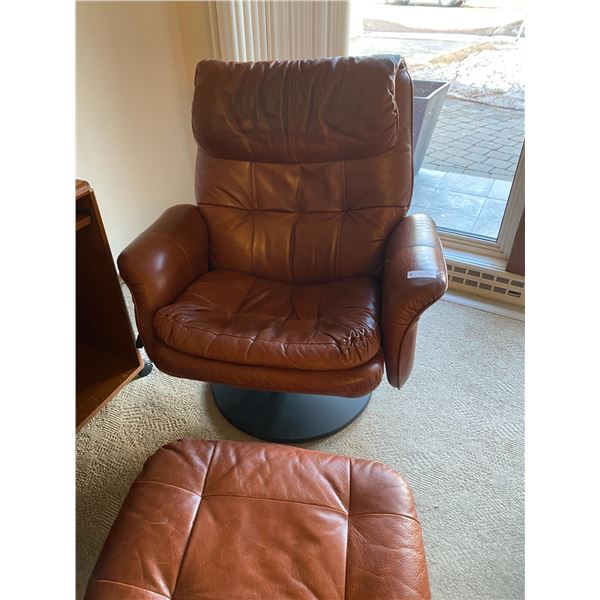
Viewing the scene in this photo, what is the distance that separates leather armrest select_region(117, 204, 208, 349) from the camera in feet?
3.96

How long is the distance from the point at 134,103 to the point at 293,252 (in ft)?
3.57

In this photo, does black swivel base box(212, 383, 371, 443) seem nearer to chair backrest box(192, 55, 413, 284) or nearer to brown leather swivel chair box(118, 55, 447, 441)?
brown leather swivel chair box(118, 55, 447, 441)

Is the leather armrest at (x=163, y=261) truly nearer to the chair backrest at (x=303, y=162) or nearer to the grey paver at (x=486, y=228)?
the chair backrest at (x=303, y=162)

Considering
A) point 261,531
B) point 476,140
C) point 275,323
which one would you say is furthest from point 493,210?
point 261,531

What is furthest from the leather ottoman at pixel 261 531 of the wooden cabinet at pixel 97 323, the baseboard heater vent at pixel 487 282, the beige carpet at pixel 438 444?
the baseboard heater vent at pixel 487 282

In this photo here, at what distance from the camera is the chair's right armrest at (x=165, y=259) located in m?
1.21

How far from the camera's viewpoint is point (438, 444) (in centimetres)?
141

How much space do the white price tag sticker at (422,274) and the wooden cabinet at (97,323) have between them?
2.87ft

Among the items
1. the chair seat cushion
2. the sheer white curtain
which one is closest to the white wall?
the sheer white curtain
